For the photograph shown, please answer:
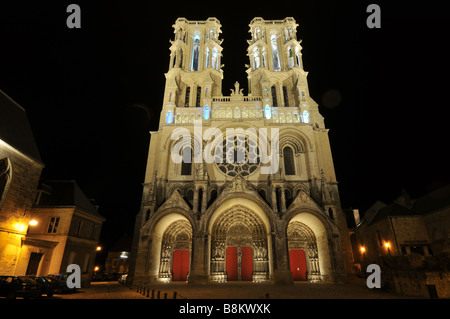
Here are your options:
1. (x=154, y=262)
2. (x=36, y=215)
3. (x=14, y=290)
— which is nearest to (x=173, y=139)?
(x=154, y=262)

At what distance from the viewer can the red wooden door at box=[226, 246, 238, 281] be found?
18641mm

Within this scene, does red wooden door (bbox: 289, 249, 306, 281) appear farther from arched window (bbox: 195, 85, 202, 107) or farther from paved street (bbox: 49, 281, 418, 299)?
arched window (bbox: 195, 85, 202, 107)

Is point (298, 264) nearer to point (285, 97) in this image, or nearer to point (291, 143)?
point (291, 143)

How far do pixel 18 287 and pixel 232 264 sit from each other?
1335 cm

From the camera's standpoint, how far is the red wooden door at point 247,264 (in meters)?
18.7

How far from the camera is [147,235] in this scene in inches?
703

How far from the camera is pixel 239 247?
1934 centimetres

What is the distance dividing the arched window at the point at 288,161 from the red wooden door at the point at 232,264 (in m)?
8.45

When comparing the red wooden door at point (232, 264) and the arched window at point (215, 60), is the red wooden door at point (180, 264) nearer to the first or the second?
the red wooden door at point (232, 264)

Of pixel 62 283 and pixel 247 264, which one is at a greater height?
pixel 247 264

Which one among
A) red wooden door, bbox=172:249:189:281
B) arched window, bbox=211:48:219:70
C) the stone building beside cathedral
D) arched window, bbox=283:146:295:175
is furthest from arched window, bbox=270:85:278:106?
red wooden door, bbox=172:249:189:281

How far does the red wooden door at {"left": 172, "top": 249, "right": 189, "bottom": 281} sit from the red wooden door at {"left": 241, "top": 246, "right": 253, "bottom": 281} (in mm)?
4600

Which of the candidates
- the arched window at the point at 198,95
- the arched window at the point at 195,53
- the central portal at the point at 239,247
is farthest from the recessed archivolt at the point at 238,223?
the arched window at the point at 195,53

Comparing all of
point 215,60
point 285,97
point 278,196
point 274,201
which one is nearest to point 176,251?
point 274,201
